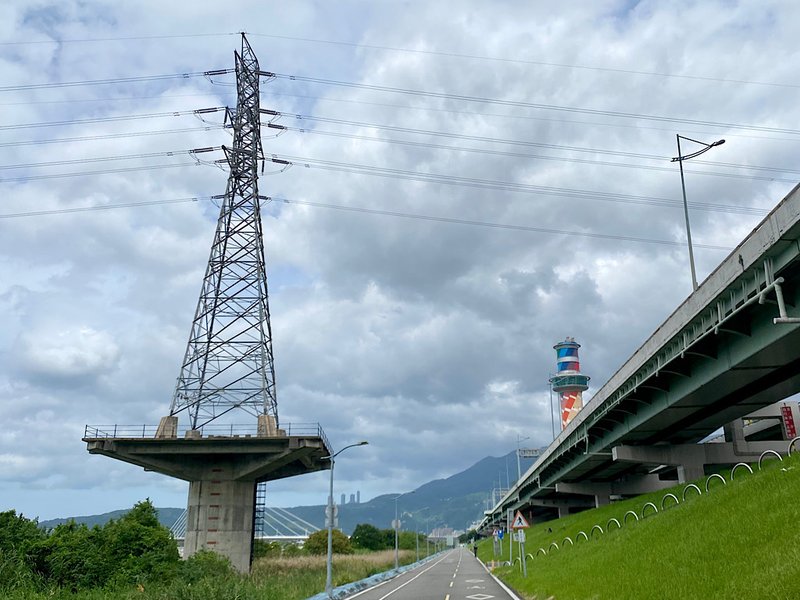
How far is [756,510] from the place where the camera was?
16156 millimetres

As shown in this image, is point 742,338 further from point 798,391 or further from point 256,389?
point 256,389

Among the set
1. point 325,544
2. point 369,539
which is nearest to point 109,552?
point 325,544

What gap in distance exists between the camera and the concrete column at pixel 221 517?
1825 inches

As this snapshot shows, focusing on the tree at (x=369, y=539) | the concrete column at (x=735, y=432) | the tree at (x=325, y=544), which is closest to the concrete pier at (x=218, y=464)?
the concrete column at (x=735, y=432)

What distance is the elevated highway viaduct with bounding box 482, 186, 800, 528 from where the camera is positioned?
18797 mm

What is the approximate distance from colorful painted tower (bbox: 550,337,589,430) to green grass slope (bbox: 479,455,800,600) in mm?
129481

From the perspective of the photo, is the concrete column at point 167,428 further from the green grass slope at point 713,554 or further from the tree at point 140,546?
the green grass slope at point 713,554

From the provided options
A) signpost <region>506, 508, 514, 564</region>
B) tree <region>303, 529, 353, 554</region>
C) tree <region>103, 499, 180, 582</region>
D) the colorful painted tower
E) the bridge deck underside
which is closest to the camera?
the bridge deck underside

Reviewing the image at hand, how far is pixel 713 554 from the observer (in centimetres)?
1498

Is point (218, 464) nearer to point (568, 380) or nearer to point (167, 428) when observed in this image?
point (167, 428)

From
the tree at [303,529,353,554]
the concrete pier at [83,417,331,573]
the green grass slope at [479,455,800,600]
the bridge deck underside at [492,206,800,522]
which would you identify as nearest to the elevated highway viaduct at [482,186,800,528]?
the bridge deck underside at [492,206,800,522]

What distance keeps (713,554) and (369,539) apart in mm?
129948

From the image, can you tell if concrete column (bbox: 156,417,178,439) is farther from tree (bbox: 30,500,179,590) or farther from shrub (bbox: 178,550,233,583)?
shrub (bbox: 178,550,233,583)

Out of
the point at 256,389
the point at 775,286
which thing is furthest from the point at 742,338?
the point at 256,389
